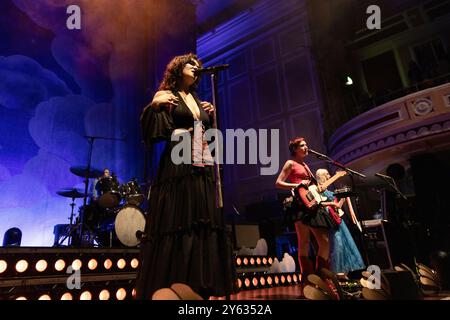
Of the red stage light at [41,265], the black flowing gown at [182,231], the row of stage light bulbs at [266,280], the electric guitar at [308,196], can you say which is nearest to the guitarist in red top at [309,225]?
the electric guitar at [308,196]

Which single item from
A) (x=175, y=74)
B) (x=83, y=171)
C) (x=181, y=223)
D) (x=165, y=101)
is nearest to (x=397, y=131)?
(x=175, y=74)

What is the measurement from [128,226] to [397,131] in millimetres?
6120

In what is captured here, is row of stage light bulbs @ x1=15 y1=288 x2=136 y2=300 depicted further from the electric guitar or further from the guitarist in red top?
the electric guitar

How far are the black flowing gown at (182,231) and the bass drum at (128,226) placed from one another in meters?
2.55

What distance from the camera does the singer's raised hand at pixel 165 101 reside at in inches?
78.6

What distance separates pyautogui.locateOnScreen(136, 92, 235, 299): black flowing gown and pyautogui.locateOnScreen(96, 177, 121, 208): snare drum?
3.51 m

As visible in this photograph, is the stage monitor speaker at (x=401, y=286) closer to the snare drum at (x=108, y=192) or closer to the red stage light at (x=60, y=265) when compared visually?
the red stage light at (x=60, y=265)

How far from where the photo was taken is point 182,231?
1806mm

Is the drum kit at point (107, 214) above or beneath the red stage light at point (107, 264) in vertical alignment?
above

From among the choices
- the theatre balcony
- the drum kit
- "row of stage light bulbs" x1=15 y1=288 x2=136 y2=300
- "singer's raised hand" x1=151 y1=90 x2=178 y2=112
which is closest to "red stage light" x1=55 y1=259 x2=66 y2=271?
"row of stage light bulbs" x1=15 y1=288 x2=136 y2=300

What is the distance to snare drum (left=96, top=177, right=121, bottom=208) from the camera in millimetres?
5168

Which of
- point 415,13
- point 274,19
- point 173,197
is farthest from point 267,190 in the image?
point 173,197
